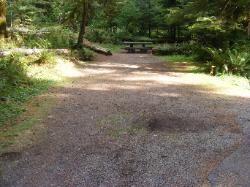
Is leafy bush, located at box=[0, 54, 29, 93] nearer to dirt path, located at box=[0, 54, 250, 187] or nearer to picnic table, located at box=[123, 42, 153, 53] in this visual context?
dirt path, located at box=[0, 54, 250, 187]

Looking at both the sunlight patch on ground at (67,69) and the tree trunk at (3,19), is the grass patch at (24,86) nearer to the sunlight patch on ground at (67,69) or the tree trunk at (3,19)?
the sunlight patch on ground at (67,69)

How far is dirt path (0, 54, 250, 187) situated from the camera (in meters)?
5.95

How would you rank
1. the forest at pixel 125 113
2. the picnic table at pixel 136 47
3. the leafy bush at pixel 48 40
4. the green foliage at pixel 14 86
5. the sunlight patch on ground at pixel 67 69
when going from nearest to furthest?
the forest at pixel 125 113
the green foliage at pixel 14 86
the sunlight patch on ground at pixel 67 69
the leafy bush at pixel 48 40
the picnic table at pixel 136 47

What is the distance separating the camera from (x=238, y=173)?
20.0 ft

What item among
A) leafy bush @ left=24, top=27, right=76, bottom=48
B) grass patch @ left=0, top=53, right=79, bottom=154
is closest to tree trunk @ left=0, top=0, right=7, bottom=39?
leafy bush @ left=24, top=27, right=76, bottom=48

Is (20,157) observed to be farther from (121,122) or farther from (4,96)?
(4,96)

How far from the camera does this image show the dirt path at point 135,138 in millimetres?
5945

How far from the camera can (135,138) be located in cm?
759

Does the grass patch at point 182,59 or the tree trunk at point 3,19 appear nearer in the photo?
the tree trunk at point 3,19

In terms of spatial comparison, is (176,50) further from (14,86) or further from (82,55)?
(14,86)

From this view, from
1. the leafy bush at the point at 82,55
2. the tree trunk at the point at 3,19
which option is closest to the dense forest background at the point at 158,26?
the tree trunk at the point at 3,19

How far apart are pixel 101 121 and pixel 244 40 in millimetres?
12357

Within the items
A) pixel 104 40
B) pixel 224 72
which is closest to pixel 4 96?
pixel 224 72

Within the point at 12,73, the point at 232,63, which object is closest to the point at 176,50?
the point at 232,63
